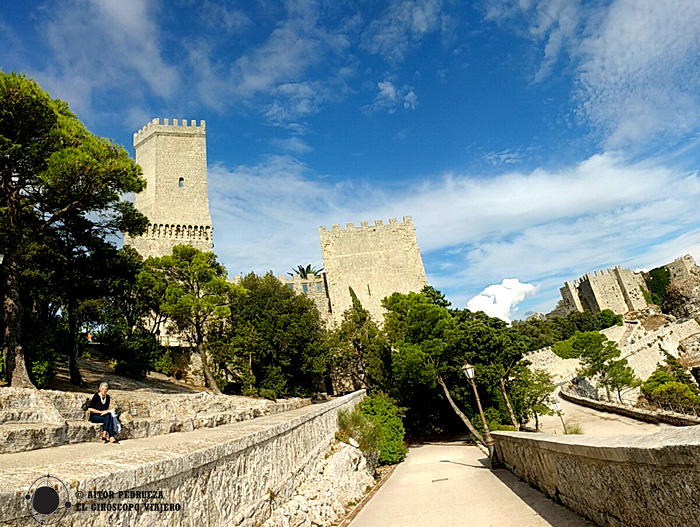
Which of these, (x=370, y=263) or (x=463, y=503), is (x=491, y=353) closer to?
(x=463, y=503)

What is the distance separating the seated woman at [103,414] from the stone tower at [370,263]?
1028 inches

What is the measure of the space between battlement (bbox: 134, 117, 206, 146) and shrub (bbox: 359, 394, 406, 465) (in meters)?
26.1

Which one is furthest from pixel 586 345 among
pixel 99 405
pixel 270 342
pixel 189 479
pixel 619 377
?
pixel 189 479

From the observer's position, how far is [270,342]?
22.2 m

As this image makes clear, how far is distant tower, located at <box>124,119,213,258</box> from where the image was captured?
29656 mm

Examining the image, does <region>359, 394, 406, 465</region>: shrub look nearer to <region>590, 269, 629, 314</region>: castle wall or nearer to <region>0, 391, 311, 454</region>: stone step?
<region>0, 391, 311, 454</region>: stone step

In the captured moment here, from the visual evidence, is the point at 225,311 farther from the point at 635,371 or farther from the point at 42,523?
the point at 635,371

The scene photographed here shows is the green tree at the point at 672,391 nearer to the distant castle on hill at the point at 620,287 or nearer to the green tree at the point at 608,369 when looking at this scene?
the green tree at the point at 608,369

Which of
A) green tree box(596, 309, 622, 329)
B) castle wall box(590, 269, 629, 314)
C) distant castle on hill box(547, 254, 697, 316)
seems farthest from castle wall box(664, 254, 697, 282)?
green tree box(596, 309, 622, 329)

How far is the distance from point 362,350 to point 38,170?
20777 mm

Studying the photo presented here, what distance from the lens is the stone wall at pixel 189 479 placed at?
91.8 inches

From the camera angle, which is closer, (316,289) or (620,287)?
(316,289)

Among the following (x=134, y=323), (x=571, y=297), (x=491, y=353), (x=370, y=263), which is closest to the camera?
(x=491, y=353)

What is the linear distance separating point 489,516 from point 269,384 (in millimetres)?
17353
